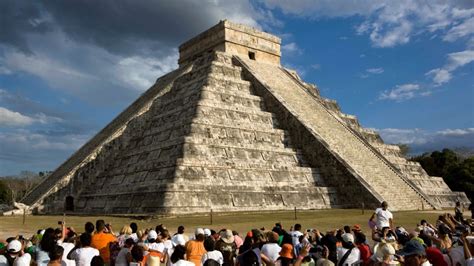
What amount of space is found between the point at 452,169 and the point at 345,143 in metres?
18.6

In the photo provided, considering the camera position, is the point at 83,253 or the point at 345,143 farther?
the point at 345,143

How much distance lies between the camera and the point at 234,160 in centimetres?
2148

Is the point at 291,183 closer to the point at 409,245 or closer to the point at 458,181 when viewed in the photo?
the point at 409,245

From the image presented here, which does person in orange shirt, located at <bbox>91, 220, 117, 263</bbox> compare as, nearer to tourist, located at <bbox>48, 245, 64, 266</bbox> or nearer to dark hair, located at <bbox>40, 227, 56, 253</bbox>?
dark hair, located at <bbox>40, 227, 56, 253</bbox>

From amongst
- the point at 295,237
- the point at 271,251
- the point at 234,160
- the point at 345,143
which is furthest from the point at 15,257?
the point at 345,143

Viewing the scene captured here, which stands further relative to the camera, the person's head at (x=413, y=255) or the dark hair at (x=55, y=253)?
the dark hair at (x=55, y=253)

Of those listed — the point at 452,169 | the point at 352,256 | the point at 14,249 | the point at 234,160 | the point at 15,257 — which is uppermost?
the point at 452,169

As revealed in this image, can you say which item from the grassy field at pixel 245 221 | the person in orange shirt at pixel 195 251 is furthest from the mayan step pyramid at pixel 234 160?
the person in orange shirt at pixel 195 251

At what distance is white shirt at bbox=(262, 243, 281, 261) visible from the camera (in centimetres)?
659

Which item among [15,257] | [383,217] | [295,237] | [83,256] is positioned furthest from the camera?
[383,217]

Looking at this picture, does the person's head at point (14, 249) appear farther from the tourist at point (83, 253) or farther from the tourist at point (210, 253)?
the tourist at point (210, 253)

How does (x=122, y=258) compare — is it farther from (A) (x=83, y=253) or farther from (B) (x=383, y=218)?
(B) (x=383, y=218)

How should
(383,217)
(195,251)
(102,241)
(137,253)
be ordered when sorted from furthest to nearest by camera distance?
1. (383,217)
2. (102,241)
3. (195,251)
4. (137,253)

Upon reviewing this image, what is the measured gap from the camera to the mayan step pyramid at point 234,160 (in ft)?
64.8
